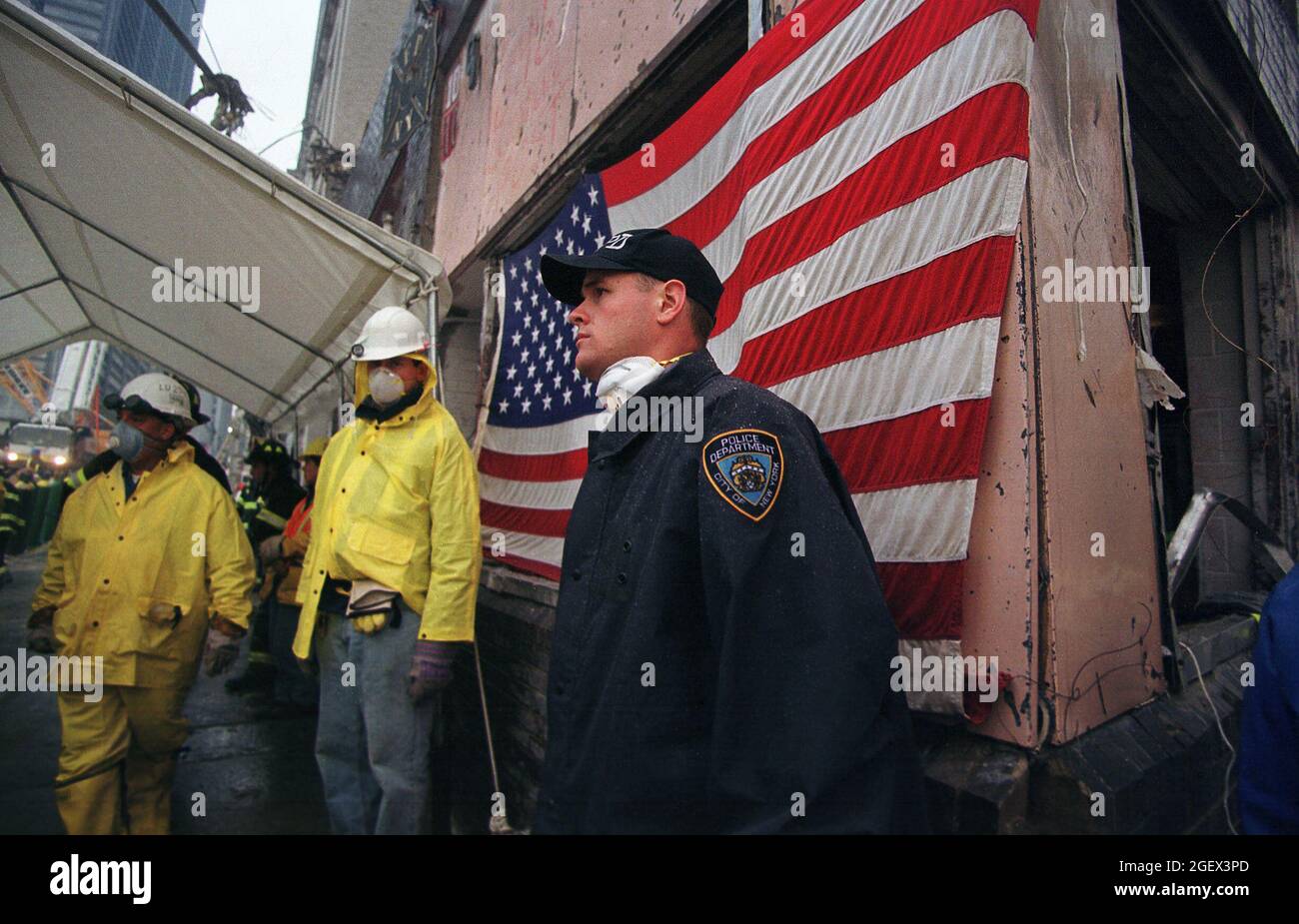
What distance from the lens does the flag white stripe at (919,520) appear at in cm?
179

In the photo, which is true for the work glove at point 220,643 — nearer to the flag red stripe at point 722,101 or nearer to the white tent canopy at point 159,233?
the white tent canopy at point 159,233

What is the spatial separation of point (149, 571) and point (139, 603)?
0.14 meters

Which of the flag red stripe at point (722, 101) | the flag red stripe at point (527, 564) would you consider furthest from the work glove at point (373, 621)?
the flag red stripe at point (722, 101)

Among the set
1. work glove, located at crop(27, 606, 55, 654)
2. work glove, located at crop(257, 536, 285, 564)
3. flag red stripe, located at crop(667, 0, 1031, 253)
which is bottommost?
work glove, located at crop(27, 606, 55, 654)

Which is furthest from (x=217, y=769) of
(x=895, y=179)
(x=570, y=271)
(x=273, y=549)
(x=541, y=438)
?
(x=895, y=179)

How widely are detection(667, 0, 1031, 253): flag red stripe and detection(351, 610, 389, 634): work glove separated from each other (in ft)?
6.95

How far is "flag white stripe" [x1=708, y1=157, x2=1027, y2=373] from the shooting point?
177cm
